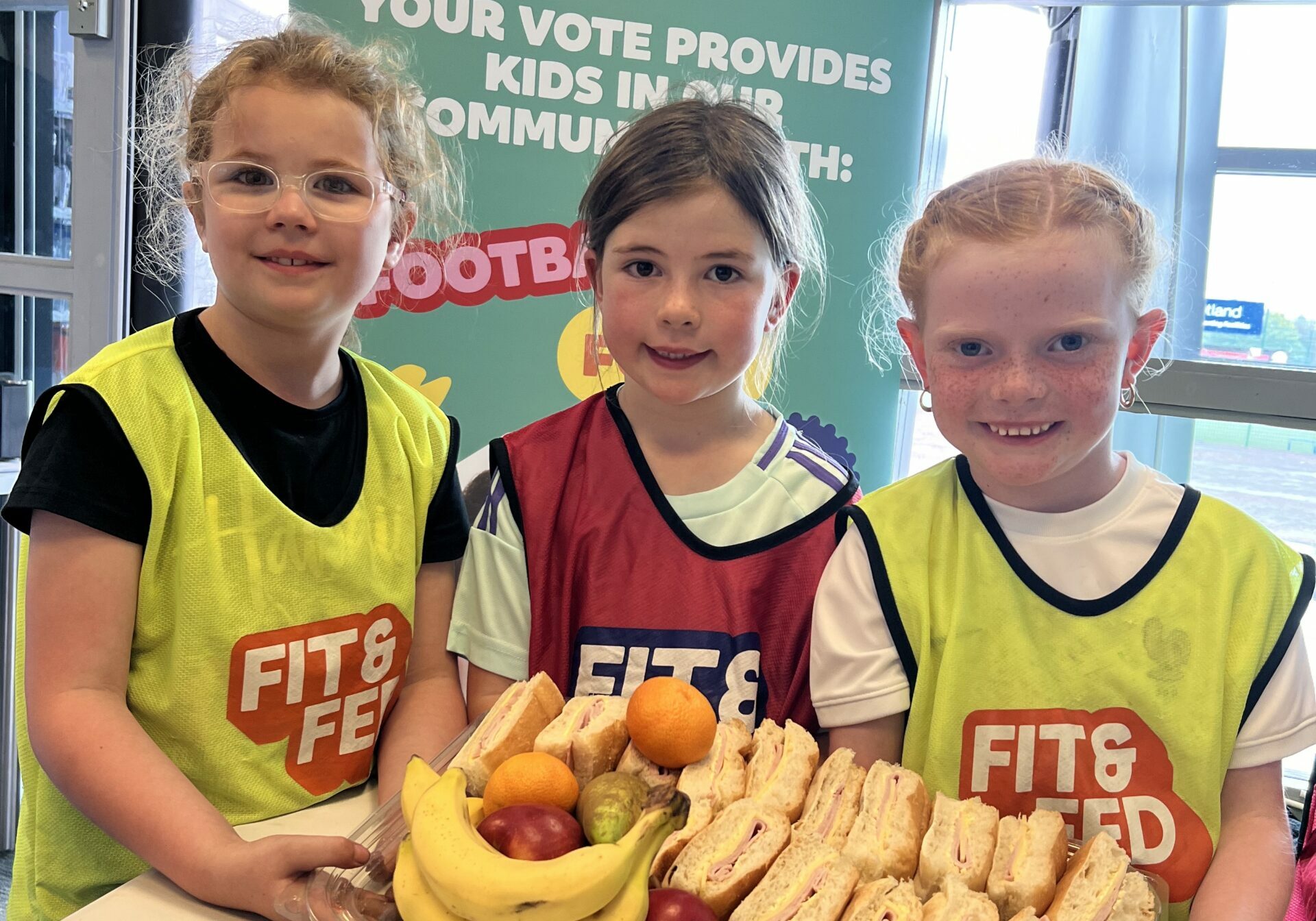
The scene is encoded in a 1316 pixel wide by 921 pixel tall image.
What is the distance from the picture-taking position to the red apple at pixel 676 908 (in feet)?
3.25

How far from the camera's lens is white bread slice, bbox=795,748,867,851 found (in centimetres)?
117

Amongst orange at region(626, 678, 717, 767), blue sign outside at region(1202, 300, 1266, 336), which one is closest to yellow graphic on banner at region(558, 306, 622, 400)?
orange at region(626, 678, 717, 767)

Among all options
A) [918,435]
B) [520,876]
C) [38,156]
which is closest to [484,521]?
[520,876]

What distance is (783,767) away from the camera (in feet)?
4.09

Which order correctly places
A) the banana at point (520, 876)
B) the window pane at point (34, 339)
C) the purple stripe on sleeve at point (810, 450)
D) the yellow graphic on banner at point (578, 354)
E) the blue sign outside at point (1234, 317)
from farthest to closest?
the window pane at point (34, 339), the blue sign outside at point (1234, 317), the yellow graphic on banner at point (578, 354), the purple stripe on sleeve at point (810, 450), the banana at point (520, 876)

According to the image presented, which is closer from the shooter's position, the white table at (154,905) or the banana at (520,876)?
the banana at (520,876)

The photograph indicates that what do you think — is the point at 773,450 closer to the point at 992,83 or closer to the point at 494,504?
the point at 494,504

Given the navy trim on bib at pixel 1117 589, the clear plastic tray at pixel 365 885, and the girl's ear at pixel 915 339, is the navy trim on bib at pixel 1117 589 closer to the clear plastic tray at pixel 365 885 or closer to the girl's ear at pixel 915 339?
the girl's ear at pixel 915 339

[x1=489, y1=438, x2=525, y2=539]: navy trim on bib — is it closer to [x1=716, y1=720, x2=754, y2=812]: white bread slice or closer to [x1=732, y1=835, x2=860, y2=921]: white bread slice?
[x1=716, y1=720, x2=754, y2=812]: white bread slice

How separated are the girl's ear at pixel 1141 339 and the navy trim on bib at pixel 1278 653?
0.36m

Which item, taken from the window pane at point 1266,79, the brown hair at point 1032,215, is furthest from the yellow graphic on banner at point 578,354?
the window pane at point 1266,79

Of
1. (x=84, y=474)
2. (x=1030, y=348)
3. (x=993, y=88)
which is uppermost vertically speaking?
(x=993, y=88)

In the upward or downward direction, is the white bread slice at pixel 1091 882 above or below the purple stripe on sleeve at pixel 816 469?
below

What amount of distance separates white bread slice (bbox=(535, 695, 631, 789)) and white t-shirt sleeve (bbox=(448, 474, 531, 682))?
29 centimetres
